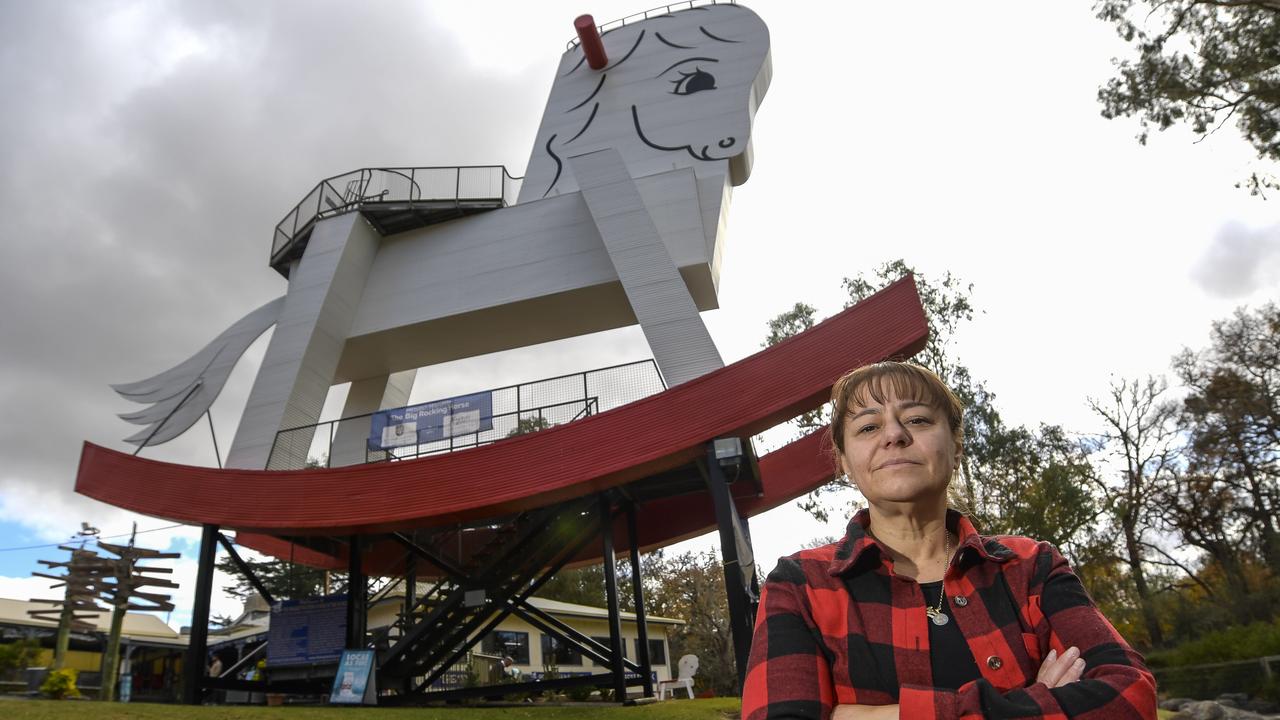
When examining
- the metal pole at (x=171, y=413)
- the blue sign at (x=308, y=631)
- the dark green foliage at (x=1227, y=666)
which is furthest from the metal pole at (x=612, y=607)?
the dark green foliage at (x=1227, y=666)

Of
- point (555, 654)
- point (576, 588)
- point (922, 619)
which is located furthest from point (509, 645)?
point (922, 619)

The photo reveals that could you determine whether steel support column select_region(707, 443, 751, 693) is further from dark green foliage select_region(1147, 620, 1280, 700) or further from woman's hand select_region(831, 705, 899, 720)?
dark green foliage select_region(1147, 620, 1280, 700)

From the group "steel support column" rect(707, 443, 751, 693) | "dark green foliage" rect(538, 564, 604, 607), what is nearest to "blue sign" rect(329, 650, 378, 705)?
"steel support column" rect(707, 443, 751, 693)

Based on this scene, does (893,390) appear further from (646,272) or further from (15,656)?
(15,656)

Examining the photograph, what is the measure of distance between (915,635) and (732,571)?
8701 mm

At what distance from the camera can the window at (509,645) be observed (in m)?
21.6

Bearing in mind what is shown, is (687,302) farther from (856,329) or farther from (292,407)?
(292,407)

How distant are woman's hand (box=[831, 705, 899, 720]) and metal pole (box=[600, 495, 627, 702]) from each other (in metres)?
11.1

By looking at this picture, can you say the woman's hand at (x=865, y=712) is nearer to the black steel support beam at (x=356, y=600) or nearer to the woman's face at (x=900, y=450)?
the woman's face at (x=900, y=450)

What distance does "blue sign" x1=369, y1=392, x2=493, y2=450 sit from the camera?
12625 millimetres

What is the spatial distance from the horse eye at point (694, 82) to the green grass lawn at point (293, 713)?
40.6 feet

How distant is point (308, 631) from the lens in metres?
13.7

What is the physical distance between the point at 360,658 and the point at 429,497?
3033 mm

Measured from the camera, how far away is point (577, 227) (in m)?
15.1
